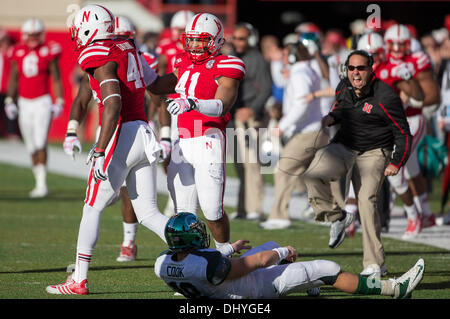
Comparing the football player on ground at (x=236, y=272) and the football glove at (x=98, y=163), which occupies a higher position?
the football glove at (x=98, y=163)

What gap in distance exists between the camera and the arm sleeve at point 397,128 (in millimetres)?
6574

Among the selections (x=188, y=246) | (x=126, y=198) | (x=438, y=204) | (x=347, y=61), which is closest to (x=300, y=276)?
(x=188, y=246)

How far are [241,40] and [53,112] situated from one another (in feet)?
10.1

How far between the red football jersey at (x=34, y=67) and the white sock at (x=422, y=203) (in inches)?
204

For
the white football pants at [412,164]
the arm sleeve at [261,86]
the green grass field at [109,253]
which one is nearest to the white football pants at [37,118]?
the green grass field at [109,253]

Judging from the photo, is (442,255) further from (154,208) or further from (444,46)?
(444,46)

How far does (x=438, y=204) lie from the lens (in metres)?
11.5

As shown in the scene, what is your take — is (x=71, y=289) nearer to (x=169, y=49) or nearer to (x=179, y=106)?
(x=179, y=106)

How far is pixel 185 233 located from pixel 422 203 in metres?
4.95

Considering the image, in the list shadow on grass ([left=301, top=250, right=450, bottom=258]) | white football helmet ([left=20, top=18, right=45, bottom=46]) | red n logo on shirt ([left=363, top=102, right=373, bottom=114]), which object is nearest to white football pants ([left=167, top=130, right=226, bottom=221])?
red n logo on shirt ([left=363, top=102, right=373, bottom=114])

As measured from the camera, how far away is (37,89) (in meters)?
12.0

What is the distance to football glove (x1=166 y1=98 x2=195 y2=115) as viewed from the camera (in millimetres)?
5547

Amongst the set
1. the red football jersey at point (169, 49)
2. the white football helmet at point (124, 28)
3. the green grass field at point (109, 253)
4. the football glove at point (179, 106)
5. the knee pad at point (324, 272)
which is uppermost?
the white football helmet at point (124, 28)

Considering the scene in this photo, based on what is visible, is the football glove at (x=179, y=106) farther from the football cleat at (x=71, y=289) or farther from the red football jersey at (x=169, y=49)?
the red football jersey at (x=169, y=49)
